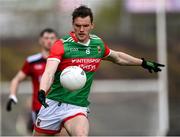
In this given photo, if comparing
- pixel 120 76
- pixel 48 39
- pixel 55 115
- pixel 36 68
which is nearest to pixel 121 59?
pixel 55 115

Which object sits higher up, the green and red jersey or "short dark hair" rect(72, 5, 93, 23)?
"short dark hair" rect(72, 5, 93, 23)

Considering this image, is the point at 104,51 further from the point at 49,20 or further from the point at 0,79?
the point at 49,20

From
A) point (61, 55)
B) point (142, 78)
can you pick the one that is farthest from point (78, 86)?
point (142, 78)

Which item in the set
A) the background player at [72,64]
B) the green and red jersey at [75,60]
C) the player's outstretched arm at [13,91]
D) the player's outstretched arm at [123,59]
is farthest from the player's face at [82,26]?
the player's outstretched arm at [13,91]

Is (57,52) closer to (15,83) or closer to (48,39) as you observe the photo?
(48,39)

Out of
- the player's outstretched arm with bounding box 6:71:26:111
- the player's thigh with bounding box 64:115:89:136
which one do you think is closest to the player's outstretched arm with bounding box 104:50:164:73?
the player's thigh with bounding box 64:115:89:136

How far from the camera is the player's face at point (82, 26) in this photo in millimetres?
8070

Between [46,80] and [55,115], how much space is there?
0.73 m

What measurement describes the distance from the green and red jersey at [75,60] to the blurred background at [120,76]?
2.96ft

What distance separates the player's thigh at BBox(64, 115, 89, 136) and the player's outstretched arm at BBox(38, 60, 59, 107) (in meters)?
0.55

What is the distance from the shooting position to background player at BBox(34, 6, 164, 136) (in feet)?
26.6

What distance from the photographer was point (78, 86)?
26.1 ft

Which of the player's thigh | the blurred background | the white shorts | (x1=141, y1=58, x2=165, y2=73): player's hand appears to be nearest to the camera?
the player's thigh

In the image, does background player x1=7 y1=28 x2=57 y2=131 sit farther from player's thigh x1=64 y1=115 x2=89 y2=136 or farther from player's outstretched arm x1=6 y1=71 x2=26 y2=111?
player's thigh x1=64 y1=115 x2=89 y2=136
